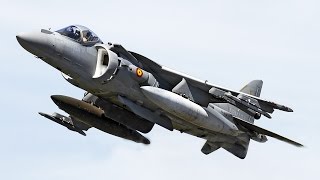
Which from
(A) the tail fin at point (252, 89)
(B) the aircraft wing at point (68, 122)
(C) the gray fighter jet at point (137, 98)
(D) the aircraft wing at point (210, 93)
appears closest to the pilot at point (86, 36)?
(C) the gray fighter jet at point (137, 98)

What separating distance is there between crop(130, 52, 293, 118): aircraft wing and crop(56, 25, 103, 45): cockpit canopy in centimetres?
239

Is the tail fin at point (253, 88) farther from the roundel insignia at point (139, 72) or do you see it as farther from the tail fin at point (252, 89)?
the roundel insignia at point (139, 72)

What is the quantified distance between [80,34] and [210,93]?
5435 mm

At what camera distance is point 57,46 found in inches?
1079

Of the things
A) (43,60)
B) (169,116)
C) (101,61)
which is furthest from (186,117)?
(43,60)

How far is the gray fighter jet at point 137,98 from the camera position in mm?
27781

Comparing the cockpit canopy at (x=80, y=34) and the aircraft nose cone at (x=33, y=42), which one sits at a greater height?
the cockpit canopy at (x=80, y=34)

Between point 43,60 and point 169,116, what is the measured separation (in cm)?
519

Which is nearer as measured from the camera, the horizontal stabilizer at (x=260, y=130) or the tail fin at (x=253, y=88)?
the horizontal stabilizer at (x=260, y=130)

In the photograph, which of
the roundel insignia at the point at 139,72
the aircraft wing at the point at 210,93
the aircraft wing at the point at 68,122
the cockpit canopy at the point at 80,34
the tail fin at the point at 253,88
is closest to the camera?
the cockpit canopy at the point at 80,34

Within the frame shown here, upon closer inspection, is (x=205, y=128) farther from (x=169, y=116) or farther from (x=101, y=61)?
(x=101, y=61)

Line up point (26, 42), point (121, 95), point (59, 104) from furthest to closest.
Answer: point (59, 104) → point (121, 95) → point (26, 42)

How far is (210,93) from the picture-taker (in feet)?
98.7

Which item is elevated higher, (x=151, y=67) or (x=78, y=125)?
(x=151, y=67)
